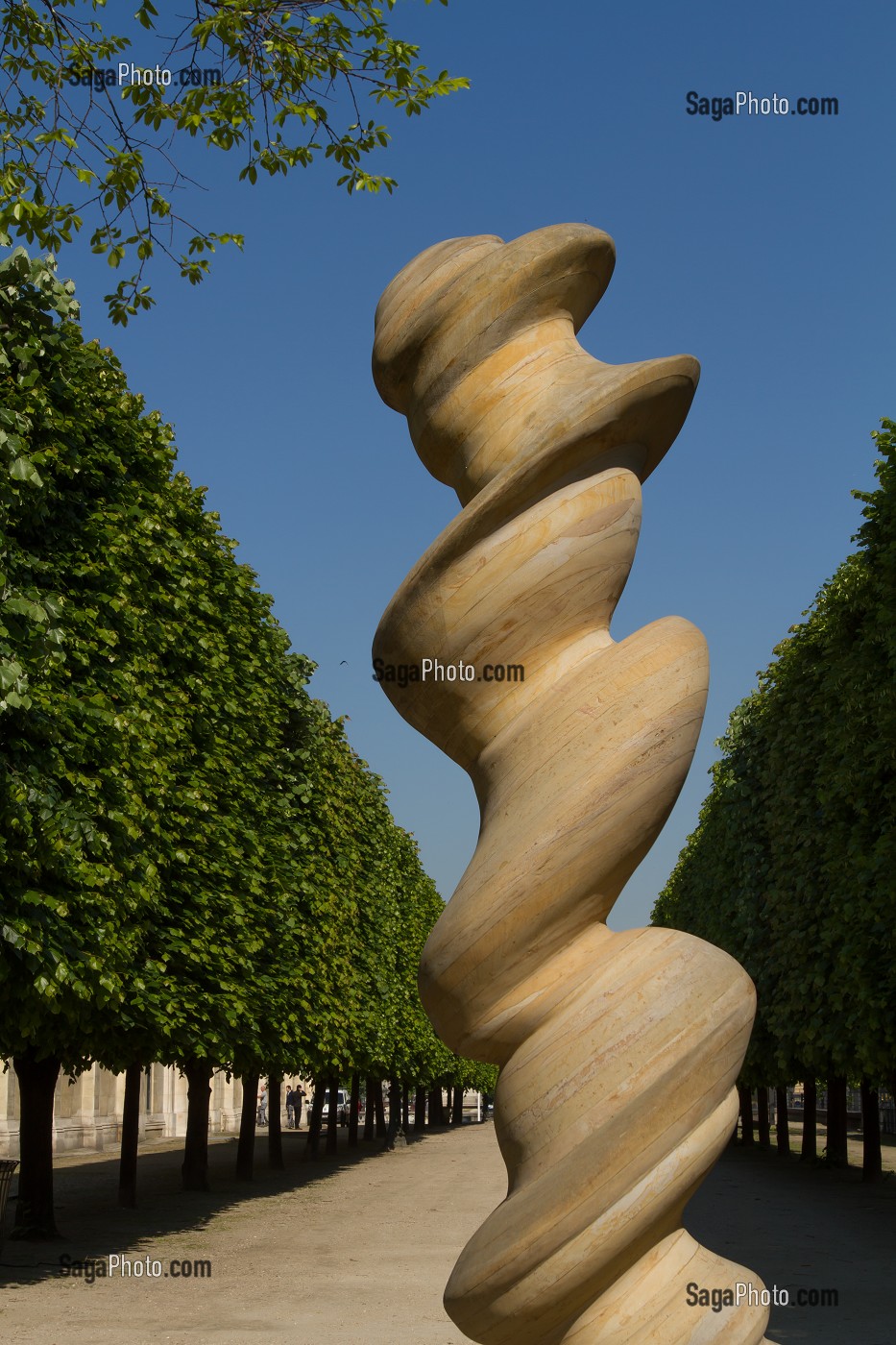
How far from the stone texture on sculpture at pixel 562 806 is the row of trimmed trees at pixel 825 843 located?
12.6m

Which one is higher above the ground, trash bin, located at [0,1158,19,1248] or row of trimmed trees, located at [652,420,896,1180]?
row of trimmed trees, located at [652,420,896,1180]

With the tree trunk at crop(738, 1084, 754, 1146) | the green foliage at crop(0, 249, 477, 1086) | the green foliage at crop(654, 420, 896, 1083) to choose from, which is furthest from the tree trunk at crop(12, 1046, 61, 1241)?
the tree trunk at crop(738, 1084, 754, 1146)

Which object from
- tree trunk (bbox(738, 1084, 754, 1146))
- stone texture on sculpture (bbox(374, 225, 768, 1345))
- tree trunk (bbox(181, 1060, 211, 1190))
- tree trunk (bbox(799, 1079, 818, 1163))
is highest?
Result: stone texture on sculpture (bbox(374, 225, 768, 1345))

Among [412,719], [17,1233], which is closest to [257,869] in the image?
[17,1233]

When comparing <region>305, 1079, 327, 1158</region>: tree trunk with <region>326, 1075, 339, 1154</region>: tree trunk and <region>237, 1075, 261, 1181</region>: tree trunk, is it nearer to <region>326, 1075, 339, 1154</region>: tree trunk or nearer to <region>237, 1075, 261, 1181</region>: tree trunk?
<region>326, 1075, 339, 1154</region>: tree trunk

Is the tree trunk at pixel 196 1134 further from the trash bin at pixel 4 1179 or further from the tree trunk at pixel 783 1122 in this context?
the tree trunk at pixel 783 1122

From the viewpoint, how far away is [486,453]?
436cm

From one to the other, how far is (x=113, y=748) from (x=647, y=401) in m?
9.77

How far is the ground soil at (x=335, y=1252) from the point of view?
11.2m

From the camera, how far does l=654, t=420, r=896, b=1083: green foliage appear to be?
1750cm

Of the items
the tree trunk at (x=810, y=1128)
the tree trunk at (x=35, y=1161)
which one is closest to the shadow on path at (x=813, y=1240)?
the tree trunk at (x=810, y=1128)

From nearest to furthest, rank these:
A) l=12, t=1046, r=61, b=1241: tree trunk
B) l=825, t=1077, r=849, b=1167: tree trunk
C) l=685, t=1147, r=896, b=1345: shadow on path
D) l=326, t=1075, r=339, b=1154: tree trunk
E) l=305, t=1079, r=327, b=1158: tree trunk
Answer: l=685, t=1147, r=896, b=1345: shadow on path
l=12, t=1046, r=61, b=1241: tree trunk
l=825, t=1077, r=849, b=1167: tree trunk
l=305, t=1079, r=327, b=1158: tree trunk
l=326, t=1075, r=339, b=1154: tree trunk

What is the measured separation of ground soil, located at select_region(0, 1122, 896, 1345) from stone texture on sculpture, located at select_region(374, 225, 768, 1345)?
7.65m

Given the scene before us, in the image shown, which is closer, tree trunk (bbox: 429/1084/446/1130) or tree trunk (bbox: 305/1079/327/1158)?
tree trunk (bbox: 305/1079/327/1158)
